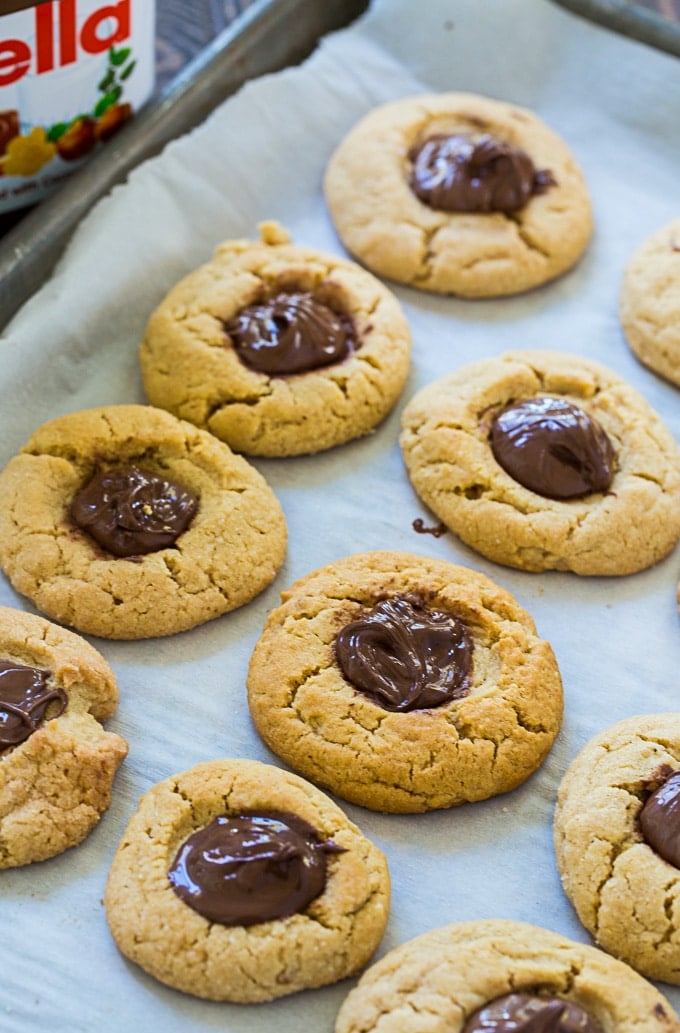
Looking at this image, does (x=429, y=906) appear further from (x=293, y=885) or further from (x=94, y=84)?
(x=94, y=84)

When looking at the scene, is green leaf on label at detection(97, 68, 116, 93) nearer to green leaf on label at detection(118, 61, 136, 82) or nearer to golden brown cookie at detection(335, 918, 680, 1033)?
green leaf on label at detection(118, 61, 136, 82)

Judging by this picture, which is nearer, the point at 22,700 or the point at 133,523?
the point at 22,700

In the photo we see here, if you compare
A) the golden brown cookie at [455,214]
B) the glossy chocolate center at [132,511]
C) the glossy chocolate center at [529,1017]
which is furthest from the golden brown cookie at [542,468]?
the glossy chocolate center at [529,1017]

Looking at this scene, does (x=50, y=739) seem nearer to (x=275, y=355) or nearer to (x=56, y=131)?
(x=275, y=355)

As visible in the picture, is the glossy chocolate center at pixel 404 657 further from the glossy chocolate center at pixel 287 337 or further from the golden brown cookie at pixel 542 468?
the glossy chocolate center at pixel 287 337

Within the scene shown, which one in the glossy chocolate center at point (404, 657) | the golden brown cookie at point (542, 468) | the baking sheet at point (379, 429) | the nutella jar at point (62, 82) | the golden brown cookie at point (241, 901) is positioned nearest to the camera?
the golden brown cookie at point (241, 901)

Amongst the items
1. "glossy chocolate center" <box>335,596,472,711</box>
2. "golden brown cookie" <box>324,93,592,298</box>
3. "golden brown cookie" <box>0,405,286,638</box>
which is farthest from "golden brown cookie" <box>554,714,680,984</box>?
"golden brown cookie" <box>324,93,592,298</box>

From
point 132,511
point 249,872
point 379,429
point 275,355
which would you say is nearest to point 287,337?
point 275,355
